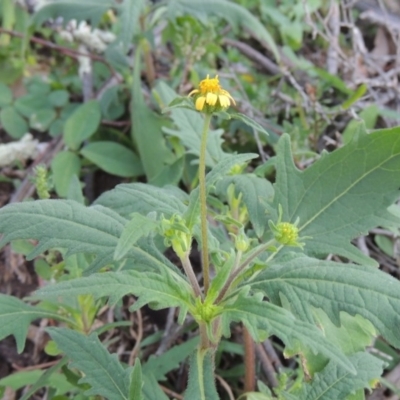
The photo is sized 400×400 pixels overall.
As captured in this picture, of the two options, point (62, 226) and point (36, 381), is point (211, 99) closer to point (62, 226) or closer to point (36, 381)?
point (62, 226)

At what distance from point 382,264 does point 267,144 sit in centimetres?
72

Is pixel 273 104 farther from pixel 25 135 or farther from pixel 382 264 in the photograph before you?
pixel 25 135

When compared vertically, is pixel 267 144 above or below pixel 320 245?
below

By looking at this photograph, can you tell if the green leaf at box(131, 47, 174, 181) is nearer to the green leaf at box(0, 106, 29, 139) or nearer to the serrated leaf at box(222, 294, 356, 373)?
the green leaf at box(0, 106, 29, 139)

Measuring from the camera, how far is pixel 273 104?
2.52m

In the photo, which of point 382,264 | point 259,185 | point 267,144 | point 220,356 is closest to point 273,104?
point 267,144

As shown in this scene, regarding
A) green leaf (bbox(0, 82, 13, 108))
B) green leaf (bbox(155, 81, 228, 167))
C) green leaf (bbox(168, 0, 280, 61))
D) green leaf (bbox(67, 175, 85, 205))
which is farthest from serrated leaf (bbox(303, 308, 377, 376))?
green leaf (bbox(0, 82, 13, 108))

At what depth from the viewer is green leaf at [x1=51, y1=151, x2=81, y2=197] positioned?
2143 mm

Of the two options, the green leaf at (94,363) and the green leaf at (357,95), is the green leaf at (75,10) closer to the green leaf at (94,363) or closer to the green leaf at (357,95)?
the green leaf at (357,95)

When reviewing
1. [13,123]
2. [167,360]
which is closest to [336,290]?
[167,360]

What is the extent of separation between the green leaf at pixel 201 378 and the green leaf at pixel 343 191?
0.37 meters

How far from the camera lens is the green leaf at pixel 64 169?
2.14m

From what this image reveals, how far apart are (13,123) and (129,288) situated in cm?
170

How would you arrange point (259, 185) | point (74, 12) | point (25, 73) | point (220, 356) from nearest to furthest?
point (259, 185) < point (220, 356) < point (74, 12) < point (25, 73)
